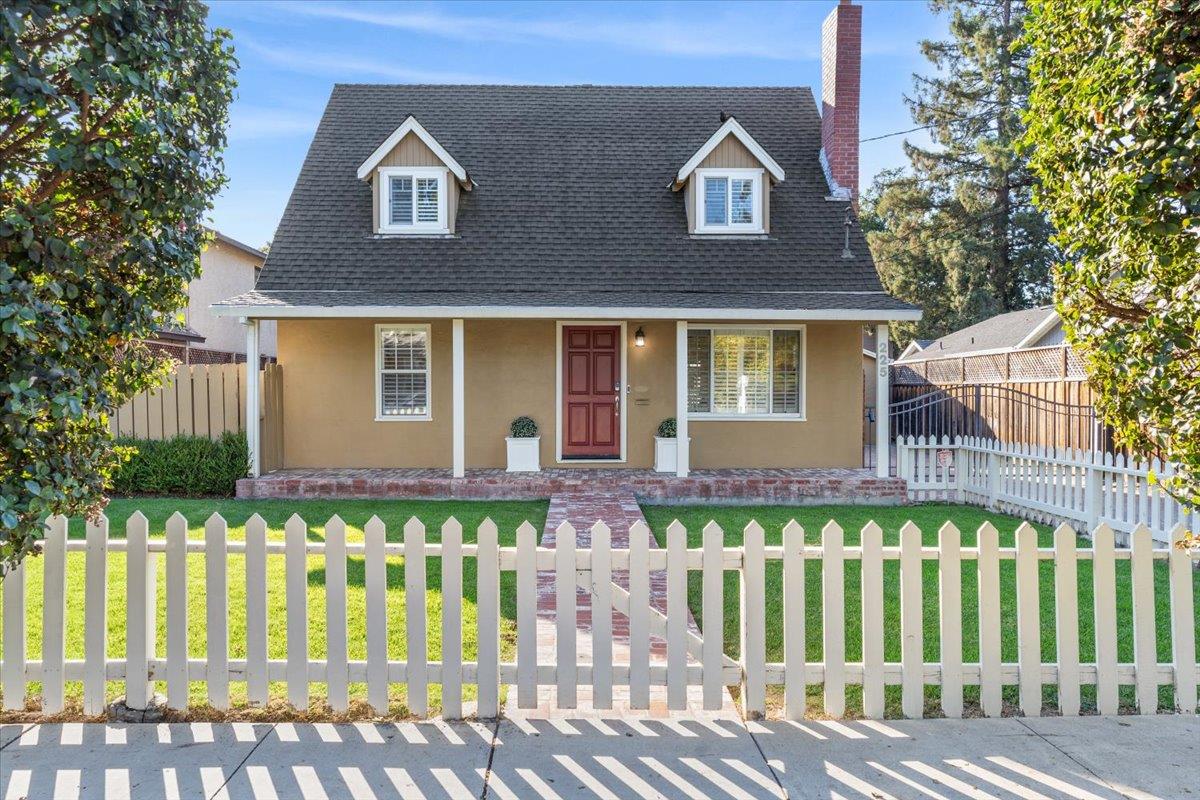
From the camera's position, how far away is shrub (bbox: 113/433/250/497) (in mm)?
11086

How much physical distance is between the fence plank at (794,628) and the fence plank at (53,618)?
11.7ft

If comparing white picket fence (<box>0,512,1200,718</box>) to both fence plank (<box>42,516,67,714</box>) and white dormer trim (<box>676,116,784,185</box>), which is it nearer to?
fence plank (<box>42,516,67,714</box>)

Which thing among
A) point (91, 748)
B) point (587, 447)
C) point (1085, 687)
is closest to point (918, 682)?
point (1085, 687)

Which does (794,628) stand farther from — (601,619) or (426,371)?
(426,371)

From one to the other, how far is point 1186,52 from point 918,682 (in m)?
3.03

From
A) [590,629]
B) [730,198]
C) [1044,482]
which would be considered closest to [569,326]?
[730,198]

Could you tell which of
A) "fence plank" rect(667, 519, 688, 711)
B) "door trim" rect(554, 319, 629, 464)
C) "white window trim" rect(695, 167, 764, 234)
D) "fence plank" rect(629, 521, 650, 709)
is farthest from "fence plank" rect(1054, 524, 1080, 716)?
"white window trim" rect(695, 167, 764, 234)

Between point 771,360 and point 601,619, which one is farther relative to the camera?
point 771,360

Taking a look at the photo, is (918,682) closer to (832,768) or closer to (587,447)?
(832,768)

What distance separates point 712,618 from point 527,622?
3.02ft

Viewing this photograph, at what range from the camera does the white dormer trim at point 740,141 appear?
42.3 ft

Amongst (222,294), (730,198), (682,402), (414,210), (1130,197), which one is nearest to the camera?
(1130,197)

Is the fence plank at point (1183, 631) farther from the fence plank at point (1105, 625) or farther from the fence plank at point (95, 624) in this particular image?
the fence plank at point (95, 624)

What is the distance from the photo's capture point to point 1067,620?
12.3 feet
